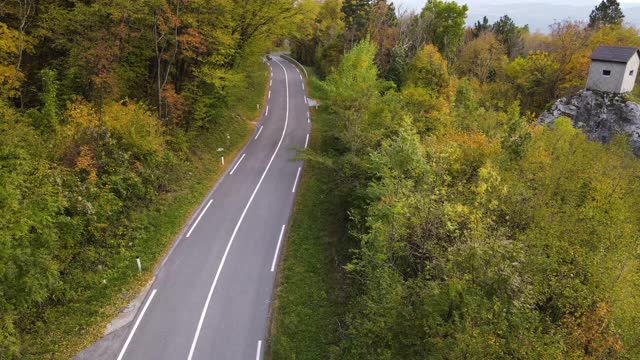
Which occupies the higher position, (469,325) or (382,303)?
(469,325)

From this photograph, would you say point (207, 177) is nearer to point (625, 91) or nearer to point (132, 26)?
point (132, 26)

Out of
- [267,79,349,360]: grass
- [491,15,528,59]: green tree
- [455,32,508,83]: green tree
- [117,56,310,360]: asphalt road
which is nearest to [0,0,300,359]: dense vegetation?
[117,56,310,360]: asphalt road

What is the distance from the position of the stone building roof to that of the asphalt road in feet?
91.5

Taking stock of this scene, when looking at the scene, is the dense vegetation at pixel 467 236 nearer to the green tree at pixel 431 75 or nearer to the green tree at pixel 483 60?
the green tree at pixel 431 75

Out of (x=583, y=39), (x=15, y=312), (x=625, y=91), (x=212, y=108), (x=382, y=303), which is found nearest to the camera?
(x=382, y=303)

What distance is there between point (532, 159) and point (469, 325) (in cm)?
1338

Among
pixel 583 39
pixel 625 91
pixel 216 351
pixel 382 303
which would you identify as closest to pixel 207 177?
pixel 216 351

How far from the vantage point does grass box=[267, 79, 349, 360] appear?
16641mm

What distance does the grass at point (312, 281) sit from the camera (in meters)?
16.6

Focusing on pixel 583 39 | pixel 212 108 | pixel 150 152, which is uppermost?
pixel 583 39

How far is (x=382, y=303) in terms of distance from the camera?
11.8m

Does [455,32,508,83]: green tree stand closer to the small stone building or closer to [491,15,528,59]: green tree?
[491,15,528,59]: green tree

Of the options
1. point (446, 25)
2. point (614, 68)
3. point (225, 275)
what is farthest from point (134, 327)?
point (446, 25)

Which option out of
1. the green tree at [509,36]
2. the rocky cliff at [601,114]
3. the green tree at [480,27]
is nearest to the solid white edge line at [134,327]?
the rocky cliff at [601,114]
